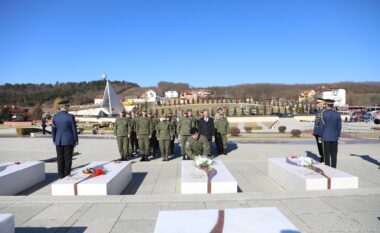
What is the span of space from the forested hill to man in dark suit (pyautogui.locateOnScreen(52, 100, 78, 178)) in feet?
417

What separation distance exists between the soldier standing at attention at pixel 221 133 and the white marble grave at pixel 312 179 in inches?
199

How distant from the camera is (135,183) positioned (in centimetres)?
776

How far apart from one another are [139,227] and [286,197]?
2.60 meters

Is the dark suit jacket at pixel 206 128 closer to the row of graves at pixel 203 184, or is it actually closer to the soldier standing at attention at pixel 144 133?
the soldier standing at attention at pixel 144 133

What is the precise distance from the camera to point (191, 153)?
8727 mm

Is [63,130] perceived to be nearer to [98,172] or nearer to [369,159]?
[98,172]

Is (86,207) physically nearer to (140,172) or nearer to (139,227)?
(139,227)

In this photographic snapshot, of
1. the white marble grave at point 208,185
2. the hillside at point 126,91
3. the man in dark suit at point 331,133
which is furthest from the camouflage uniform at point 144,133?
the hillside at point 126,91

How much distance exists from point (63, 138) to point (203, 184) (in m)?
3.97

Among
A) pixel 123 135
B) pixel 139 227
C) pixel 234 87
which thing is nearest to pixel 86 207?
pixel 139 227

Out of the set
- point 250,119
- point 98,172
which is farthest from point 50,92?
point 98,172

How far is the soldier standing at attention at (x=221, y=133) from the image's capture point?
12312 millimetres

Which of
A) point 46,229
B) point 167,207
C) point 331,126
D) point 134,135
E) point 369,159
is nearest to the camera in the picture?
point 46,229

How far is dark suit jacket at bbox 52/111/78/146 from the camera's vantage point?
7.66 m
